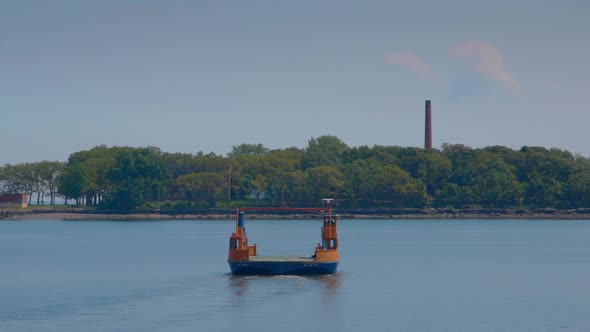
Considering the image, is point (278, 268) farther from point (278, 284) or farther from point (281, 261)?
point (278, 284)

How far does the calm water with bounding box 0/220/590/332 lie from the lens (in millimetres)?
57844

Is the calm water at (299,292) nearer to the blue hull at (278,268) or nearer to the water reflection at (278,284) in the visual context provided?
the water reflection at (278,284)

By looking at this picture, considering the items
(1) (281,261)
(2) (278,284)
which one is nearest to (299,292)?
(2) (278,284)

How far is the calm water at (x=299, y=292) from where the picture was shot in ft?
190

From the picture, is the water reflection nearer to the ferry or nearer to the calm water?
the calm water

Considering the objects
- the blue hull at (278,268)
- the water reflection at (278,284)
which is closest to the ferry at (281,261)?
the blue hull at (278,268)

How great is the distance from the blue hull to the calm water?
2.70 ft

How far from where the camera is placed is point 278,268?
76.6 meters

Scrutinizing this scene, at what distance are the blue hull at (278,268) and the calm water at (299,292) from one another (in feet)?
2.70

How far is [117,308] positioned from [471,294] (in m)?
25.1

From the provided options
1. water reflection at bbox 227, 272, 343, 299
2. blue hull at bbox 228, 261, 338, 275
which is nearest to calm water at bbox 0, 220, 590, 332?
water reflection at bbox 227, 272, 343, 299

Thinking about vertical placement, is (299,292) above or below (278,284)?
below

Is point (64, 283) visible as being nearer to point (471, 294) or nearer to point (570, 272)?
point (471, 294)

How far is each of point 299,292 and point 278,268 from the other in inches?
282
